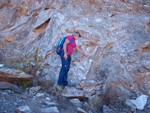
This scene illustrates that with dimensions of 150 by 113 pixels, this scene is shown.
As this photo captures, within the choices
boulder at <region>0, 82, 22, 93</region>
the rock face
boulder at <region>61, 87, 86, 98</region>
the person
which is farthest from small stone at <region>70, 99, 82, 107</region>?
boulder at <region>0, 82, 22, 93</region>

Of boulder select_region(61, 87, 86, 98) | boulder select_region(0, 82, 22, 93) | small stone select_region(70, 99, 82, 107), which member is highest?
boulder select_region(0, 82, 22, 93)

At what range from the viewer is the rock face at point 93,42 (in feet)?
14.5

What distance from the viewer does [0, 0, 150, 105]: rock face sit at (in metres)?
4.43

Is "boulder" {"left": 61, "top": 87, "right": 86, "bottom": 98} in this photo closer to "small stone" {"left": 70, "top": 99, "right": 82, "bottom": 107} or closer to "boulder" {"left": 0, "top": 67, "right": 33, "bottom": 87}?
"small stone" {"left": 70, "top": 99, "right": 82, "bottom": 107}

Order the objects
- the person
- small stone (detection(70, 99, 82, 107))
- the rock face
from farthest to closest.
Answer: the rock face, the person, small stone (detection(70, 99, 82, 107))

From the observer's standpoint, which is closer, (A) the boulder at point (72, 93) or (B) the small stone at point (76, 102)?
(B) the small stone at point (76, 102)

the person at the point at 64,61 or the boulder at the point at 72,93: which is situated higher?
the person at the point at 64,61

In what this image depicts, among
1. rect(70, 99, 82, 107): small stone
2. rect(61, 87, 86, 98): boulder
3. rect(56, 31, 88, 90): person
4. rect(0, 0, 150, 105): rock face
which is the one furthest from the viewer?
rect(0, 0, 150, 105): rock face

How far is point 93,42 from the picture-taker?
4.91m

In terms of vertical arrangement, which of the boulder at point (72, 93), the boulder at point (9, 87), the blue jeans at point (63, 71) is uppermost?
the blue jeans at point (63, 71)

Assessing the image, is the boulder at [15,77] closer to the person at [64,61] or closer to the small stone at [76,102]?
the person at [64,61]

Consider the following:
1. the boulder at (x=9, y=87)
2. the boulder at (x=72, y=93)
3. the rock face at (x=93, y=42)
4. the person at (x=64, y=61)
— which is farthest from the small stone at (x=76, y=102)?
the boulder at (x=9, y=87)

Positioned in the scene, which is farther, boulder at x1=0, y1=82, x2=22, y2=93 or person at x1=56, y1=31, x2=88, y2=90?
person at x1=56, y1=31, x2=88, y2=90

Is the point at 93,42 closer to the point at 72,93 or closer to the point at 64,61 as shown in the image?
the point at 64,61
